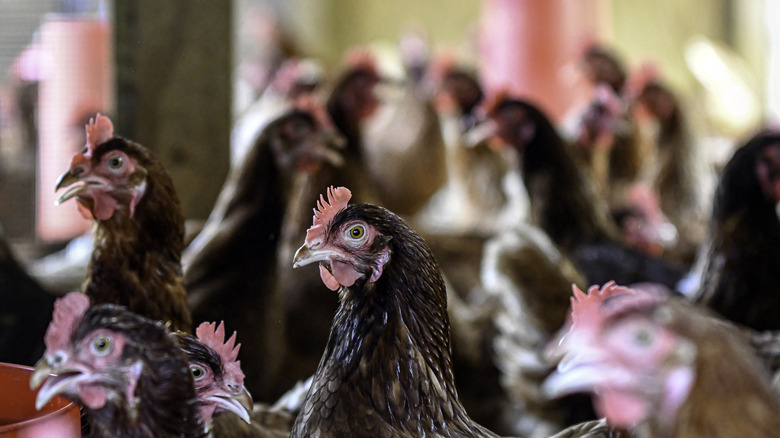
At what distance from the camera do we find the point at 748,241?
2383 millimetres

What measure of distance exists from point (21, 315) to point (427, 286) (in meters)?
1.13

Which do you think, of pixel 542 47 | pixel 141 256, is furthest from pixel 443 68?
pixel 141 256

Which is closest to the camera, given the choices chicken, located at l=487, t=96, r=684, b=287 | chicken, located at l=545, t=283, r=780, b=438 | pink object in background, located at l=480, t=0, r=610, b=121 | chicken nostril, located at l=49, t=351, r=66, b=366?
chicken, located at l=545, t=283, r=780, b=438

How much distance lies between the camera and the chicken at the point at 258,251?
2135mm

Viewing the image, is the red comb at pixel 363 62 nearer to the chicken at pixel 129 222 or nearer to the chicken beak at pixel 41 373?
the chicken at pixel 129 222

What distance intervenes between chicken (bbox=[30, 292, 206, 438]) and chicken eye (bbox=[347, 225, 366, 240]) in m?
0.32

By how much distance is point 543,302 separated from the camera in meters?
2.72

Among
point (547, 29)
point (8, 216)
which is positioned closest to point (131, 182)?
point (8, 216)

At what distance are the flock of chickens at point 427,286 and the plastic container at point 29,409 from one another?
0.05 m

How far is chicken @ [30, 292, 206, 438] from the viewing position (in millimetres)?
1176

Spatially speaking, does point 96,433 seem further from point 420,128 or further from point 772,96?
point 772,96

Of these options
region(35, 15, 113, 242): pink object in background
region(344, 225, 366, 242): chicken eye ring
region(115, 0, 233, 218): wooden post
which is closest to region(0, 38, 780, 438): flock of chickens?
region(344, 225, 366, 242): chicken eye ring

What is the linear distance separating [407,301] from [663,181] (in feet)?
9.79

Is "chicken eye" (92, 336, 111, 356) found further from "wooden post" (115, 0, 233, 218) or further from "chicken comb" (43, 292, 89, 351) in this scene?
"wooden post" (115, 0, 233, 218)
